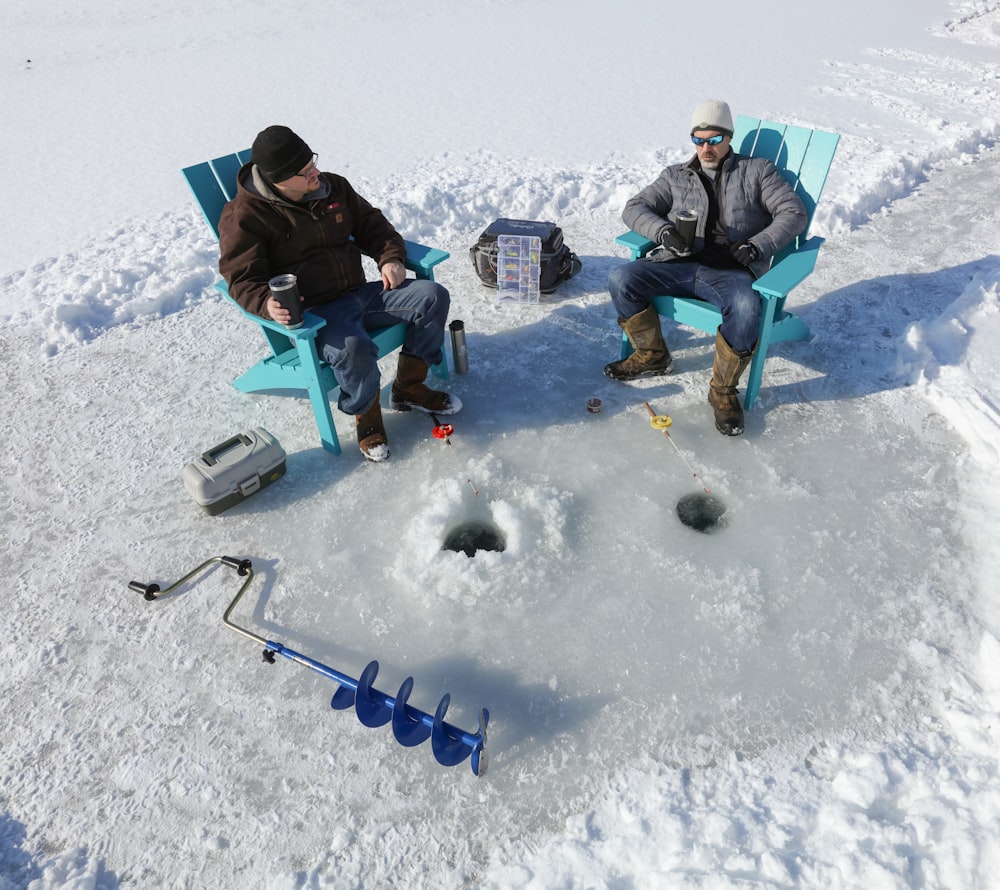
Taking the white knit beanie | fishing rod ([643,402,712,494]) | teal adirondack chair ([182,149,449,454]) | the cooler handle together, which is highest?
the white knit beanie

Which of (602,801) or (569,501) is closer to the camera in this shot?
(602,801)

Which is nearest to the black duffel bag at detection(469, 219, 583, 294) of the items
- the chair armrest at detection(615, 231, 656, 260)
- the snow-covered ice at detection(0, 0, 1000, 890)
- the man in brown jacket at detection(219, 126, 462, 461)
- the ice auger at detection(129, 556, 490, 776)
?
the snow-covered ice at detection(0, 0, 1000, 890)

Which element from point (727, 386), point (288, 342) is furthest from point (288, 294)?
point (727, 386)

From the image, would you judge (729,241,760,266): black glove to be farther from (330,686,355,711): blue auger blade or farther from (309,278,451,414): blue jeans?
(330,686,355,711): blue auger blade

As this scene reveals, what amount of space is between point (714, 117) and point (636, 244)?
2.05 ft

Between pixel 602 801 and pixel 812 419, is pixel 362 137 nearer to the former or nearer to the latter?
pixel 812 419

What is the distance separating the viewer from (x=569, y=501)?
2.70 m

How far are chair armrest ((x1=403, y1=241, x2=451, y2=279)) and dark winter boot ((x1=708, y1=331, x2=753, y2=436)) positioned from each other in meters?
1.35

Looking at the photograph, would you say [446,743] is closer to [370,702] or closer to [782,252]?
[370,702]

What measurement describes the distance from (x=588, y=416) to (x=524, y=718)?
153cm

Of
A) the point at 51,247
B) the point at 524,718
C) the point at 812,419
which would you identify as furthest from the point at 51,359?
the point at 812,419

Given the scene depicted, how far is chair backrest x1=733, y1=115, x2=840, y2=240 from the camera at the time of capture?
3.16 m

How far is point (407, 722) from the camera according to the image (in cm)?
196

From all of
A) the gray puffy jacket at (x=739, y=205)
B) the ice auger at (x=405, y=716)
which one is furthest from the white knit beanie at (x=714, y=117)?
the ice auger at (x=405, y=716)
